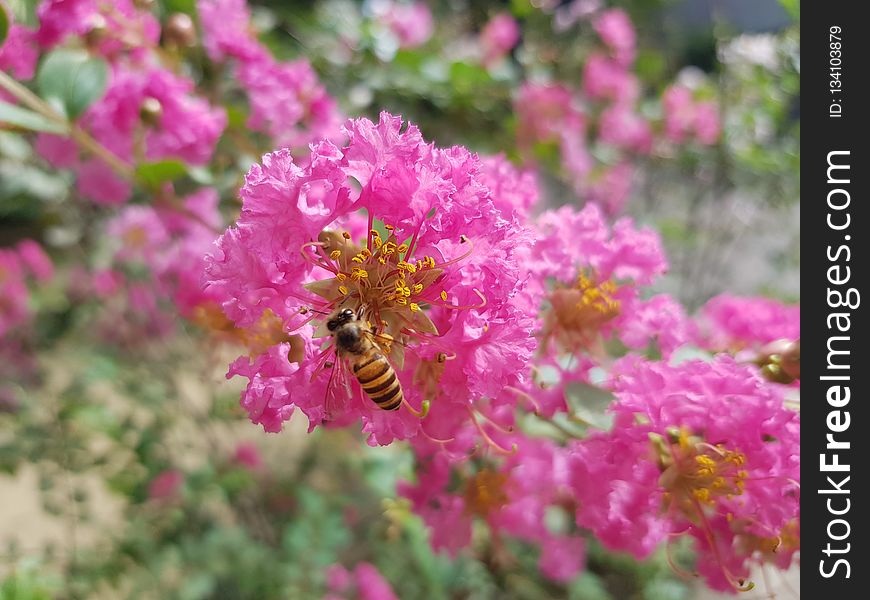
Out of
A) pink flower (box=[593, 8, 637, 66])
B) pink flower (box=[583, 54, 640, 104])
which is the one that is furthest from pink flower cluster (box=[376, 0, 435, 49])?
pink flower (box=[593, 8, 637, 66])

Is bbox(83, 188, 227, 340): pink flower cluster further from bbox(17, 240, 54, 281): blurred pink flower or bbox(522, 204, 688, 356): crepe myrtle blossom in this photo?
bbox(522, 204, 688, 356): crepe myrtle blossom

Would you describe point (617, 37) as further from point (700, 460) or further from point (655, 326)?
point (700, 460)

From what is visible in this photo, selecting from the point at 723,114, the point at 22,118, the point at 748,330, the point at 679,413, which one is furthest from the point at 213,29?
the point at 723,114

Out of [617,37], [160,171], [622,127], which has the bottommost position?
[160,171]

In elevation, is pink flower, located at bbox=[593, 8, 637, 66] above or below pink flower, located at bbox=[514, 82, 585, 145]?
above

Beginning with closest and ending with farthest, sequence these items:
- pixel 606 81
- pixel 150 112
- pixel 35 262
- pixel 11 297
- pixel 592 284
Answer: pixel 592 284 → pixel 150 112 → pixel 11 297 → pixel 35 262 → pixel 606 81

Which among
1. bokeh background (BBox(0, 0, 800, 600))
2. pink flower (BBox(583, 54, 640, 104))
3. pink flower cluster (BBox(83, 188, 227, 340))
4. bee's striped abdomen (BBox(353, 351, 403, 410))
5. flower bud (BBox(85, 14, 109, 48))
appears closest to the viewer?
bee's striped abdomen (BBox(353, 351, 403, 410))

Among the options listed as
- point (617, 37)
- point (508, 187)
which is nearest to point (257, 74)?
point (508, 187)
